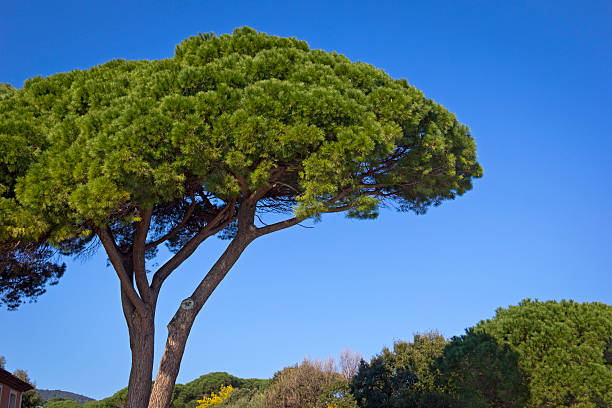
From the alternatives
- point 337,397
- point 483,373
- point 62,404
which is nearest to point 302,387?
point 337,397

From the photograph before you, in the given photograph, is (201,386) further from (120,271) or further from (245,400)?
(120,271)

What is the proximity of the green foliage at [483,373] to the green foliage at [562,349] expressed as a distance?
21 centimetres

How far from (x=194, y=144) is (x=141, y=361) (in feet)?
13.0

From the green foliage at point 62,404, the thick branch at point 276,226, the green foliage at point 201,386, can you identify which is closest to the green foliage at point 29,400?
the green foliage at point 201,386

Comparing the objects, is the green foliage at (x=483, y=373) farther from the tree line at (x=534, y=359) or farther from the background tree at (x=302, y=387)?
the background tree at (x=302, y=387)

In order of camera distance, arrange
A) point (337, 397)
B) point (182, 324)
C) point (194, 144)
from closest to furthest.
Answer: point (194, 144) → point (182, 324) → point (337, 397)

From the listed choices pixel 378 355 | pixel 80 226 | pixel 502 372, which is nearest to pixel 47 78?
pixel 80 226

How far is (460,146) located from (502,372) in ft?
15.0

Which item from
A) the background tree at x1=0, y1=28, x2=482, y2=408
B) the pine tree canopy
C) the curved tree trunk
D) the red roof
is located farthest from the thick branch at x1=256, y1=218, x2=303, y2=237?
the red roof

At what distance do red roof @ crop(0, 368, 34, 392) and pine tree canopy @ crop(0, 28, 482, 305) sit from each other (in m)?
10.8

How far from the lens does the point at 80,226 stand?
9000 mm

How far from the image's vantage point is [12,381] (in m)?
19.4

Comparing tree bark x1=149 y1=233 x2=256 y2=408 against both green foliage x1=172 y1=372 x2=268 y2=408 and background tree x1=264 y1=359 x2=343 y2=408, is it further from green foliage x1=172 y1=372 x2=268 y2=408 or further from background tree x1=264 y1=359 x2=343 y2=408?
green foliage x1=172 y1=372 x2=268 y2=408

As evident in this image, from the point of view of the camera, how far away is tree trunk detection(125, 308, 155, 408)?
9.22 meters
